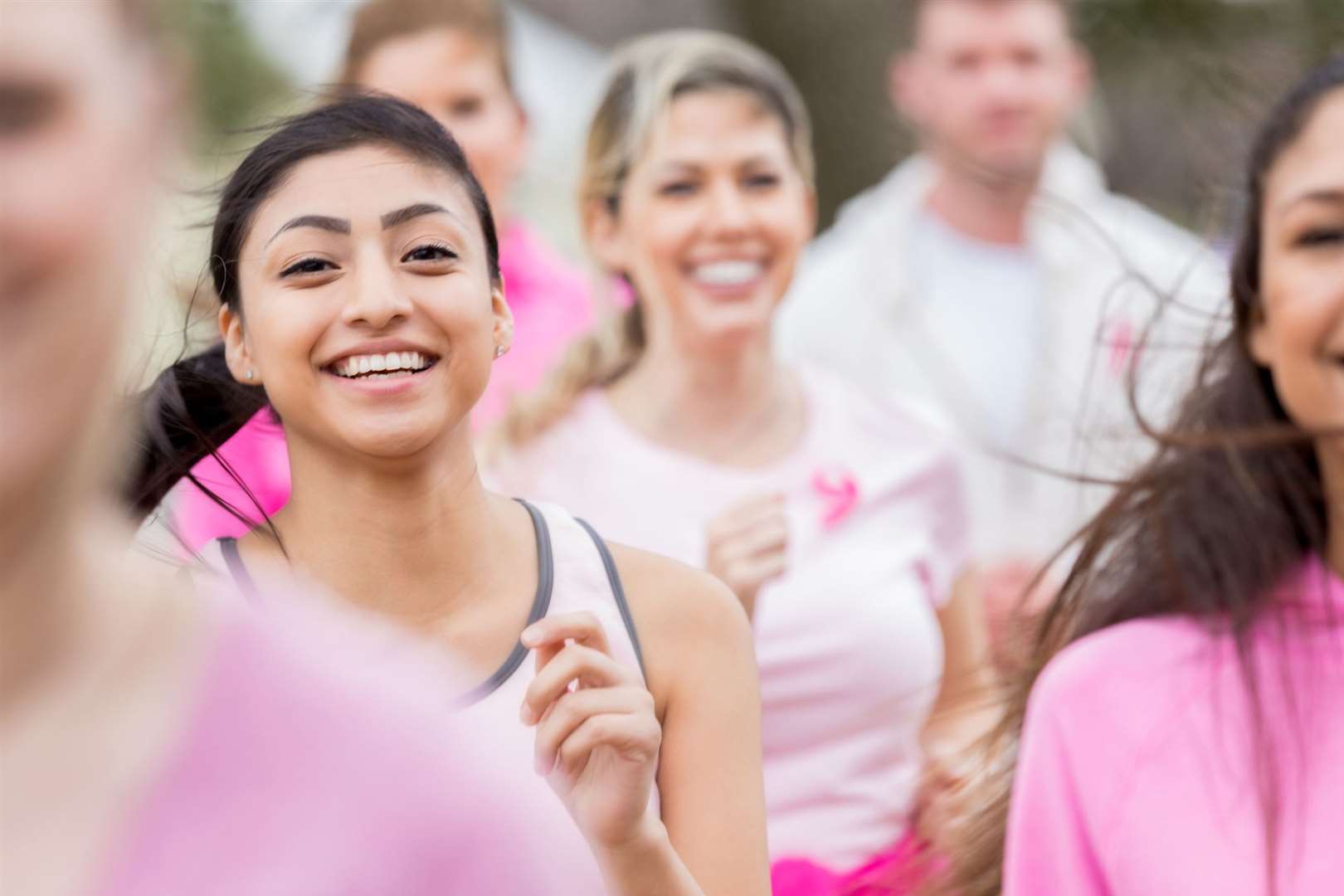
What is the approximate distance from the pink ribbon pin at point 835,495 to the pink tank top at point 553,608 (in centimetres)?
110

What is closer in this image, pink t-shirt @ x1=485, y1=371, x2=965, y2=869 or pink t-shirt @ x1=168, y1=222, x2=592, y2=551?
pink t-shirt @ x1=168, y1=222, x2=592, y2=551

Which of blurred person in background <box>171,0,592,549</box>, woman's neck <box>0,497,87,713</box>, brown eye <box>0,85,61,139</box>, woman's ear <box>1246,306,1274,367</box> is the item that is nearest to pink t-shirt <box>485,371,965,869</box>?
blurred person in background <box>171,0,592,549</box>

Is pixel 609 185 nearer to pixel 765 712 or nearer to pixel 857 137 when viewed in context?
pixel 765 712

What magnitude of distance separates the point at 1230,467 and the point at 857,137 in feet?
25.2

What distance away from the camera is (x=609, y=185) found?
9.77ft

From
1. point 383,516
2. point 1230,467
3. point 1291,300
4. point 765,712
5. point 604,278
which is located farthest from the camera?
point 604,278

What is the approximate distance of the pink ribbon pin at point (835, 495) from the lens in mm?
2738

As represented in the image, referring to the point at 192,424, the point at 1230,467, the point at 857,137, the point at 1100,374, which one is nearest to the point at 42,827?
the point at 192,424

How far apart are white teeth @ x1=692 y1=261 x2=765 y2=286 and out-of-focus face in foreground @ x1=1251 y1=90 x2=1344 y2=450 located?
97 cm

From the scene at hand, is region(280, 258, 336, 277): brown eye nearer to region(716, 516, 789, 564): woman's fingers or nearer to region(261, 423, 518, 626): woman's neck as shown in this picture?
region(261, 423, 518, 626): woman's neck

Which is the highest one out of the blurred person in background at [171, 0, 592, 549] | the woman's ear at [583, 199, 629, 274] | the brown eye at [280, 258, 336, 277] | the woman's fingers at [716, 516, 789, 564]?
the blurred person in background at [171, 0, 592, 549]

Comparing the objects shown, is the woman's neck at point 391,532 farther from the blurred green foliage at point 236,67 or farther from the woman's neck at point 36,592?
the blurred green foliage at point 236,67

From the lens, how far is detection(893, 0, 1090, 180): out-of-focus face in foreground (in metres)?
4.36

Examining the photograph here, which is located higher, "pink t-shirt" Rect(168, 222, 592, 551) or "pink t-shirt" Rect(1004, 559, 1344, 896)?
"pink t-shirt" Rect(168, 222, 592, 551)
